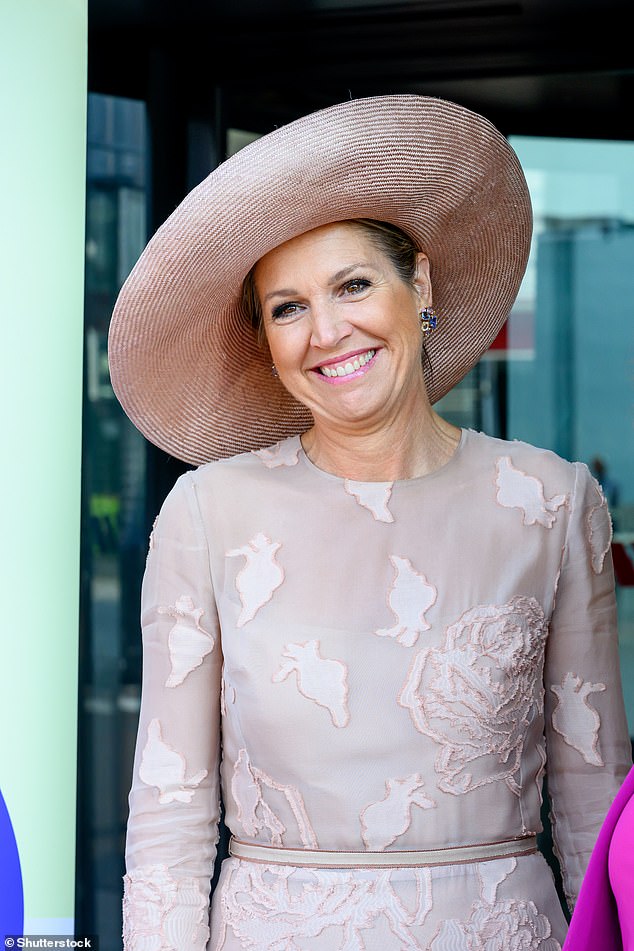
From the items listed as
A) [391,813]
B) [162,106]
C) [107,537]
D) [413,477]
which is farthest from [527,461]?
[162,106]

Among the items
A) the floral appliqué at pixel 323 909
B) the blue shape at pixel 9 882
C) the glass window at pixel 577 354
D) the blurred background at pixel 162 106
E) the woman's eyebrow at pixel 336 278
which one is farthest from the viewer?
the glass window at pixel 577 354

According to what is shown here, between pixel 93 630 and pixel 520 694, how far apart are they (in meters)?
1.14

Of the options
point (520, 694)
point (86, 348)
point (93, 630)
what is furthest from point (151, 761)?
point (86, 348)

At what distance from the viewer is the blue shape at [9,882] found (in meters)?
2.36

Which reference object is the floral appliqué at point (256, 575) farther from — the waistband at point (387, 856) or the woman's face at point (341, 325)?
the waistband at point (387, 856)

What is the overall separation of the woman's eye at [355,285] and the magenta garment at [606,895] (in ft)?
2.71

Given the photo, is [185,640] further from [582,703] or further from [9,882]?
[9,882]

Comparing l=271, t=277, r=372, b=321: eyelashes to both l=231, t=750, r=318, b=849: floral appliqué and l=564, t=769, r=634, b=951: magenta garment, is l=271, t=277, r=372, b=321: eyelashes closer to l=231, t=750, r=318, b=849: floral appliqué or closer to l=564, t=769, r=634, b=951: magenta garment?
l=231, t=750, r=318, b=849: floral appliqué

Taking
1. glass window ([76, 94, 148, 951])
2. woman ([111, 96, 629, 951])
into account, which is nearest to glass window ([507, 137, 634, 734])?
glass window ([76, 94, 148, 951])

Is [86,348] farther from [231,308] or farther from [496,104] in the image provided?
[496,104]

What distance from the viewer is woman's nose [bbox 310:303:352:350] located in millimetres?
1634

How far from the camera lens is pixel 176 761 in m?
1.67

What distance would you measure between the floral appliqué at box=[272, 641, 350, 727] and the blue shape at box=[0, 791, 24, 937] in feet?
3.31

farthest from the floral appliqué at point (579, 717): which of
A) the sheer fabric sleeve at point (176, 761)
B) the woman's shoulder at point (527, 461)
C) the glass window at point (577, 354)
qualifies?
the glass window at point (577, 354)
